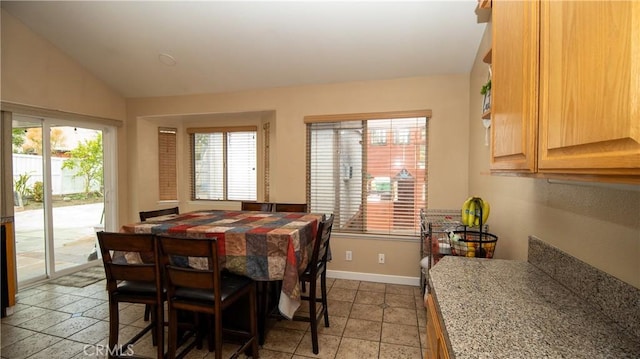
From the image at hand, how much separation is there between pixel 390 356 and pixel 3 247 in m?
3.56

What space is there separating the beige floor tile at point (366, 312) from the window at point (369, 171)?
927 millimetres

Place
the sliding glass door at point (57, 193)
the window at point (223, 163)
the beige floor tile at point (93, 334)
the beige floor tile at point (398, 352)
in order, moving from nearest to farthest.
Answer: the beige floor tile at point (398, 352) → the beige floor tile at point (93, 334) → the sliding glass door at point (57, 193) → the window at point (223, 163)

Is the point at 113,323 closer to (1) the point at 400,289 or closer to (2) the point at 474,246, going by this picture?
(2) the point at 474,246

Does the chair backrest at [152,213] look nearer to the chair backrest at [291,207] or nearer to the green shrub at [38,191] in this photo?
the chair backrest at [291,207]

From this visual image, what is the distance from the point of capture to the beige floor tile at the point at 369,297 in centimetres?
305

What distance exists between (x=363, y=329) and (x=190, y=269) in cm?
155

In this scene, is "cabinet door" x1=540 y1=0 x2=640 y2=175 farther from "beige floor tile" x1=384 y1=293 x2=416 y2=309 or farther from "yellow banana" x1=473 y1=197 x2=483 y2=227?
"beige floor tile" x1=384 y1=293 x2=416 y2=309

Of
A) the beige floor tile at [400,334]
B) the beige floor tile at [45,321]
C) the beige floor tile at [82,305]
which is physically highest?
the beige floor tile at [400,334]

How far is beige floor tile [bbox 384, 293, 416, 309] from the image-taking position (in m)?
2.96

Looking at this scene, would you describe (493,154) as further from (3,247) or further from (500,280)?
(3,247)

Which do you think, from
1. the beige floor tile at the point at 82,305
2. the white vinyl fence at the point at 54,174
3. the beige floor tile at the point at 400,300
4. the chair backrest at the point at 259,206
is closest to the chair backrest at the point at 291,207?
the chair backrest at the point at 259,206

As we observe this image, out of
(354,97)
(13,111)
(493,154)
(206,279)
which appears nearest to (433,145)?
(354,97)

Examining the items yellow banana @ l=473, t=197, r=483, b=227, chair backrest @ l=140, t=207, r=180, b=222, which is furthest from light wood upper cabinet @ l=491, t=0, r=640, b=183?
chair backrest @ l=140, t=207, r=180, b=222

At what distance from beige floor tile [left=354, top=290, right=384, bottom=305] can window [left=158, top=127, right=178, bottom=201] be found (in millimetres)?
3398
